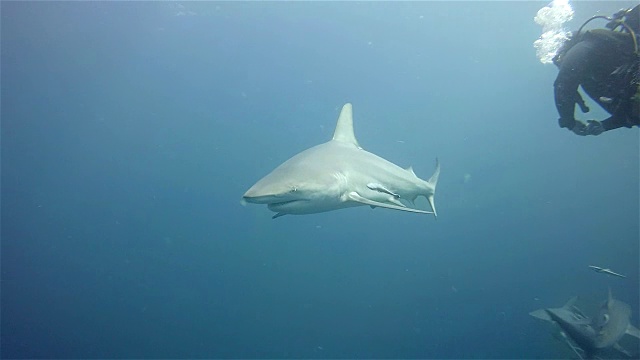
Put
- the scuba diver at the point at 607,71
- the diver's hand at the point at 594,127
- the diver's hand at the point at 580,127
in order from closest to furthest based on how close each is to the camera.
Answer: the scuba diver at the point at 607,71
the diver's hand at the point at 594,127
the diver's hand at the point at 580,127

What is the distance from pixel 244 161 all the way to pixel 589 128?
3180 cm

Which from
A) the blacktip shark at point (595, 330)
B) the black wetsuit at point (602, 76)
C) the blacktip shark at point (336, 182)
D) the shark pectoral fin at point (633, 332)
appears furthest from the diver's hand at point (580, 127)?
the shark pectoral fin at point (633, 332)

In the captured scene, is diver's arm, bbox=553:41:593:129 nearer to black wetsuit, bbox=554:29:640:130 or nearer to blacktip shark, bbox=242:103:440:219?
black wetsuit, bbox=554:29:640:130

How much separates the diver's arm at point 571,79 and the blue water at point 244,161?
24454mm

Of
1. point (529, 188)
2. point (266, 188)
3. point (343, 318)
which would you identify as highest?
point (529, 188)

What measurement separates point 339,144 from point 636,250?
174ft

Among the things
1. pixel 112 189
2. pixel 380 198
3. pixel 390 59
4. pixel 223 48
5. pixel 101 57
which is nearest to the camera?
pixel 380 198

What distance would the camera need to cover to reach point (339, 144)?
702 centimetres

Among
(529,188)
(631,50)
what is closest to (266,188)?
(631,50)

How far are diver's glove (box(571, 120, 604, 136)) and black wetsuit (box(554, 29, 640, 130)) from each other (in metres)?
0.08

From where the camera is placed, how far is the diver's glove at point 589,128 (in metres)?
4.26

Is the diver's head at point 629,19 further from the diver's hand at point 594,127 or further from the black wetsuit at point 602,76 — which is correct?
the diver's hand at point 594,127

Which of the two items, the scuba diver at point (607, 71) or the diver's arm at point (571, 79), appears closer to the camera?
the scuba diver at point (607, 71)

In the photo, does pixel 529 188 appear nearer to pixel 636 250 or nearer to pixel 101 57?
pixel 636 250
